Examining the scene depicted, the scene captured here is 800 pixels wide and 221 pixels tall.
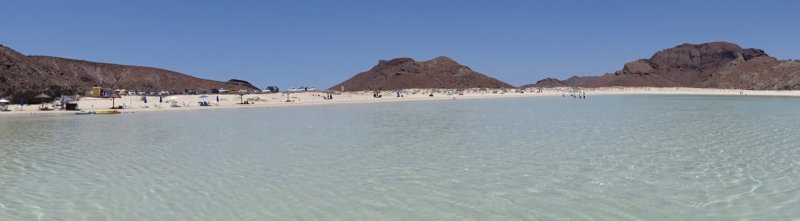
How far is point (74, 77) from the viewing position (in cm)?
9088

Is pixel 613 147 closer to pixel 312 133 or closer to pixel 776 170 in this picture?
pixel 776 170

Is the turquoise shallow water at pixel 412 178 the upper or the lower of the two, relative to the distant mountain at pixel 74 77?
lower

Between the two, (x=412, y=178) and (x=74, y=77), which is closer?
(x=412, y=178)

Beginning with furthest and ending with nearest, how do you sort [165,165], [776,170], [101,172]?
[165,165] → [101,172] → [776,170]

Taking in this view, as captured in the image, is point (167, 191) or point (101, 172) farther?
point (101, 172)

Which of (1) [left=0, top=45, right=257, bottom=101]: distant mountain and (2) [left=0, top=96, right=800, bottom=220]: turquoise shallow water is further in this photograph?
(1) [left=0, top=45, right=257, bottom=101]: distant mountain

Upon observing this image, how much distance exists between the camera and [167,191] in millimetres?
9969

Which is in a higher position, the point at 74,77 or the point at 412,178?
the point at 74,77

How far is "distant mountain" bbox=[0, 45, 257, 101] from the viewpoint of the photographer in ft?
174

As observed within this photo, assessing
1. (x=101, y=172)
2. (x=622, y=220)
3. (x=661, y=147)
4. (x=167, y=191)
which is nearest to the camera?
(x=622, y=220)

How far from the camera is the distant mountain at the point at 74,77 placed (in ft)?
174

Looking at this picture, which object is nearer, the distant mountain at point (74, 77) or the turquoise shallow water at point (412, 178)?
the turquoise shallow water at point (412, 178)

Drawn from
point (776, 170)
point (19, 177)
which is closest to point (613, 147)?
point (776, 170)

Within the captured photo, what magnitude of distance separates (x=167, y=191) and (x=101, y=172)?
3.43 m
